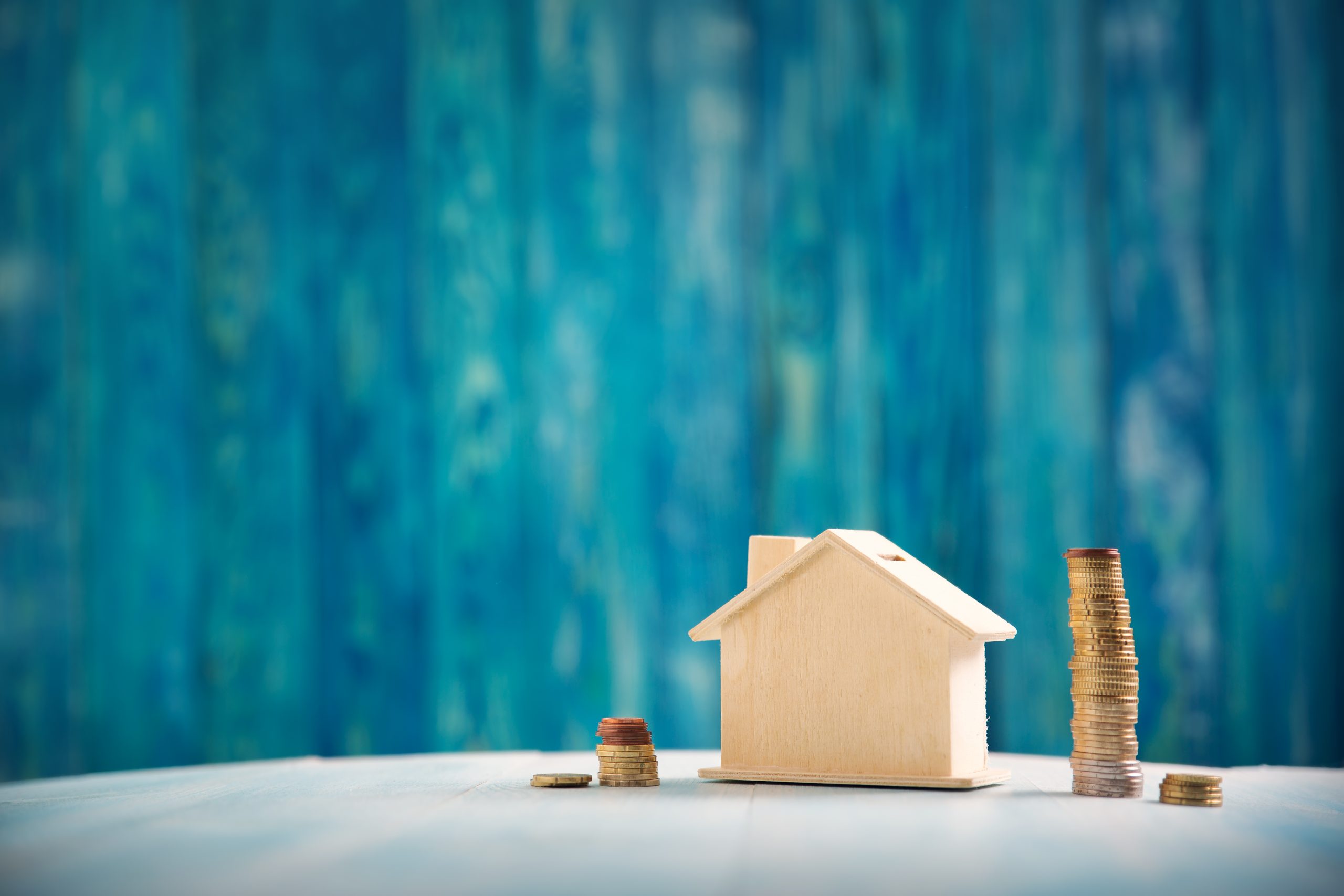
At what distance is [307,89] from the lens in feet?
8.47

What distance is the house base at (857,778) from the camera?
173 centimetres

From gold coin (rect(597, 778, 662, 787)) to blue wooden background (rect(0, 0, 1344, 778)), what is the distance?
0.74 m

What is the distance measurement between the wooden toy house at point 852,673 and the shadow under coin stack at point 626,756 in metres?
0.09

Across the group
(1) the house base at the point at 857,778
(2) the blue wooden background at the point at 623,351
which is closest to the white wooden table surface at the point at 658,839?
(1) the house base at the point at 857,778

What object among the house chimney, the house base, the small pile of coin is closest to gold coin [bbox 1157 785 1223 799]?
the small pile of coin

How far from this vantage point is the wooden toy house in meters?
1.74

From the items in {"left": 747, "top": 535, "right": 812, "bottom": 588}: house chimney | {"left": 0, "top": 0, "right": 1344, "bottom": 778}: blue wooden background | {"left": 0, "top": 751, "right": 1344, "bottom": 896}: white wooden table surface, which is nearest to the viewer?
{"left": 0, "top": 751, "right": 1344, "bottom": 896}: white wooden table surface

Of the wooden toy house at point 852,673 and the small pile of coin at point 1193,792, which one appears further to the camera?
the wooden toy house at point 852,673

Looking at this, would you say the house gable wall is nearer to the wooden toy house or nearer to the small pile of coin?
the wooden toy house

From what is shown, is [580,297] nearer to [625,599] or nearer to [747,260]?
[747,260]

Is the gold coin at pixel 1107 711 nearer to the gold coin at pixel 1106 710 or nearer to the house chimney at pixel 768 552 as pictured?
the gold coin at pixel 1106 710

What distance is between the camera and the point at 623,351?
104 inches

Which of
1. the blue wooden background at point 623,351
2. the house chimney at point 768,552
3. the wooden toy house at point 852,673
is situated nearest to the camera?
the wooden toy house at point 852,673

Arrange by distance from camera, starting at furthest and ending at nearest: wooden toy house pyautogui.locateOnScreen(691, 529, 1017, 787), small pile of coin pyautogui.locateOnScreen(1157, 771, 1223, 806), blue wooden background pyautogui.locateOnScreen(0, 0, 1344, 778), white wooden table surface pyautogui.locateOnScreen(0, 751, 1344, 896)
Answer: blue wooden background pyautogui.locateOnScreen(0, 0, 1344, 778)
wooden toy house pyautogui.locateOnScreen(691, 529, 1017, 787)
small pile of coin pyautogui.locateOnScreen(1157, 771, 1223, 806)
white wooden table surface pyautogui.locateOnScreen(0, 751, 1344, 896)
